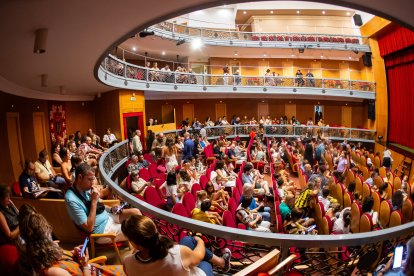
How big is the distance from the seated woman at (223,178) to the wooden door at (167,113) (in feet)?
37.8

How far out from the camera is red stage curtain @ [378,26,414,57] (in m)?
14.4

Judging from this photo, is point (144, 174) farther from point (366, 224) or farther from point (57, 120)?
point (57, 120)

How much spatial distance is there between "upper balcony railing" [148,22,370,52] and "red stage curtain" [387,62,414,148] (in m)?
2.77

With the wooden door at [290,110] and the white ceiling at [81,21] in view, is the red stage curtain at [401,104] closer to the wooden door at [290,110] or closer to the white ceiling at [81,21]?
the wooden door at [290,110]

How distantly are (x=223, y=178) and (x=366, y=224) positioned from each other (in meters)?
3.84

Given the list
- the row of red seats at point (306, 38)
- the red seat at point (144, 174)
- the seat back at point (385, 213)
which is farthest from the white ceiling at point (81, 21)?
the row of red seats at point (306, 38)

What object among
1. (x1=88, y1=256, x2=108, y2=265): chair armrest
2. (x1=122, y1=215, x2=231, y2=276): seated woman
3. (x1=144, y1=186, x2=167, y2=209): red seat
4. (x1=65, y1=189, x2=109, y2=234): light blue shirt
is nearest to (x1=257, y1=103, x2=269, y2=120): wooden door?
(x1=144, y1=186, x2=167, y2=209): red seat

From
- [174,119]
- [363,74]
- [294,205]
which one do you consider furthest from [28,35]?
[363,74]

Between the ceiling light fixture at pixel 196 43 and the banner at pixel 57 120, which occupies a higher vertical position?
the ceiling light fixture at pixel 196 43

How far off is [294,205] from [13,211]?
15.6 feet

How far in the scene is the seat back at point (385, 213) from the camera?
6070 mm

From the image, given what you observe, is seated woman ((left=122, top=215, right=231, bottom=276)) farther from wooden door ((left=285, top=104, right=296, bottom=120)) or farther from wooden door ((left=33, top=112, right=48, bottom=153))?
wooden door ((left=285, top=104, right=296, bottom=120))

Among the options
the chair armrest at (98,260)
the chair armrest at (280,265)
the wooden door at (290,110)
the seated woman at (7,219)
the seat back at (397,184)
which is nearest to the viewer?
the chair armrest at (280,265)

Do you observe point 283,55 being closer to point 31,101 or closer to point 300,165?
point 300,165
